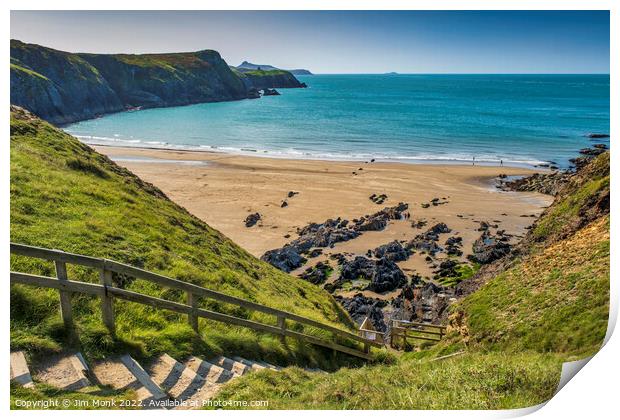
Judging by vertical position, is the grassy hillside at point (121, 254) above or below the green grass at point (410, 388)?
above

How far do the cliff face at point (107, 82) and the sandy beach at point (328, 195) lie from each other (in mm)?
37555

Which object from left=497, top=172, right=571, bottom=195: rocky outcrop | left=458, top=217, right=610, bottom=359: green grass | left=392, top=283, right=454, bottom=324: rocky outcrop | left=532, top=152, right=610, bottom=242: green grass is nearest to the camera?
left=458, top=217, right=610, bottom=359: green grass

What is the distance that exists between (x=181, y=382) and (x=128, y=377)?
33.1 inches

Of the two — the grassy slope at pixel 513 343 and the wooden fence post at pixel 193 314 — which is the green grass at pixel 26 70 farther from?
the grassy slope at pixel 513 343

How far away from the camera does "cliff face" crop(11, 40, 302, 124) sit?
89881 mm

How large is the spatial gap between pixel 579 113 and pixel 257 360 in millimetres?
126584

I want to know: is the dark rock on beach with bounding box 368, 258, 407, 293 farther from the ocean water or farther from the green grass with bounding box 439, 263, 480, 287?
the ocean water

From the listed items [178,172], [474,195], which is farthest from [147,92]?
[474,195]

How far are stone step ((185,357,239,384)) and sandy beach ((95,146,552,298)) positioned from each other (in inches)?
682

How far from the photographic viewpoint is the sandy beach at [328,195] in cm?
3550

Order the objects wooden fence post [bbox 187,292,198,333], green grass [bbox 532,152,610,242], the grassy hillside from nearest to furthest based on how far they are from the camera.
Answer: the grassy hillside, wooden fence post [bbox 187,292,198,333], green grass [bbox 532,152,610,242]

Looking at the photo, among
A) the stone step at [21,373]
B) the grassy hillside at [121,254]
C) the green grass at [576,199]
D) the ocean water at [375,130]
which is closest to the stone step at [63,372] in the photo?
the stone step at [21,373]

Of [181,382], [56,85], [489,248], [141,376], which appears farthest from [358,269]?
[56,85]

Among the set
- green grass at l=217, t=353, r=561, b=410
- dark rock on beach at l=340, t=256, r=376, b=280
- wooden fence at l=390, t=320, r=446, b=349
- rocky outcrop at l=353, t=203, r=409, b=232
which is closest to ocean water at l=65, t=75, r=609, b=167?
rocky outcrop at l=353, t=203, r=409, b=232
